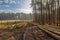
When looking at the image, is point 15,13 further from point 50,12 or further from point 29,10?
point 50,12

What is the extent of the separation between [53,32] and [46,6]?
1.51 m

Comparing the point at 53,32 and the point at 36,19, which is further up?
the point at 36,19

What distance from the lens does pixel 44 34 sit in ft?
14.3

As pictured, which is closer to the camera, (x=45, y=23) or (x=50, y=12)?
(x=45, y=23)

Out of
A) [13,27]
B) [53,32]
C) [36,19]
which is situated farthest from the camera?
[36,19]

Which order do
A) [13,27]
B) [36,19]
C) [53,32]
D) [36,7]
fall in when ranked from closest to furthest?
1. [53,32]
2. [13,27]
3. [36,19]
4. [36,7]

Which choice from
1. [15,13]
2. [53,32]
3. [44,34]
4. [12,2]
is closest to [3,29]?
[15,13]

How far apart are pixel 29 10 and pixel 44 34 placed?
997mm

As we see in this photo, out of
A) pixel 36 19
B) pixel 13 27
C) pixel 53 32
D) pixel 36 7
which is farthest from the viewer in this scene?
pixel 36 7

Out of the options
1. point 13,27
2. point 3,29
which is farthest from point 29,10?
point 3,29

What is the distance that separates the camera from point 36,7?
534 cm

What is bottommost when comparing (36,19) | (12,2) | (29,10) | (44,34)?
(44,34)

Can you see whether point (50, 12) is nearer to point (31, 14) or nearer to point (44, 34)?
point (31, 14)

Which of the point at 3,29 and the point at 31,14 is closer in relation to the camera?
the point at 3,29
